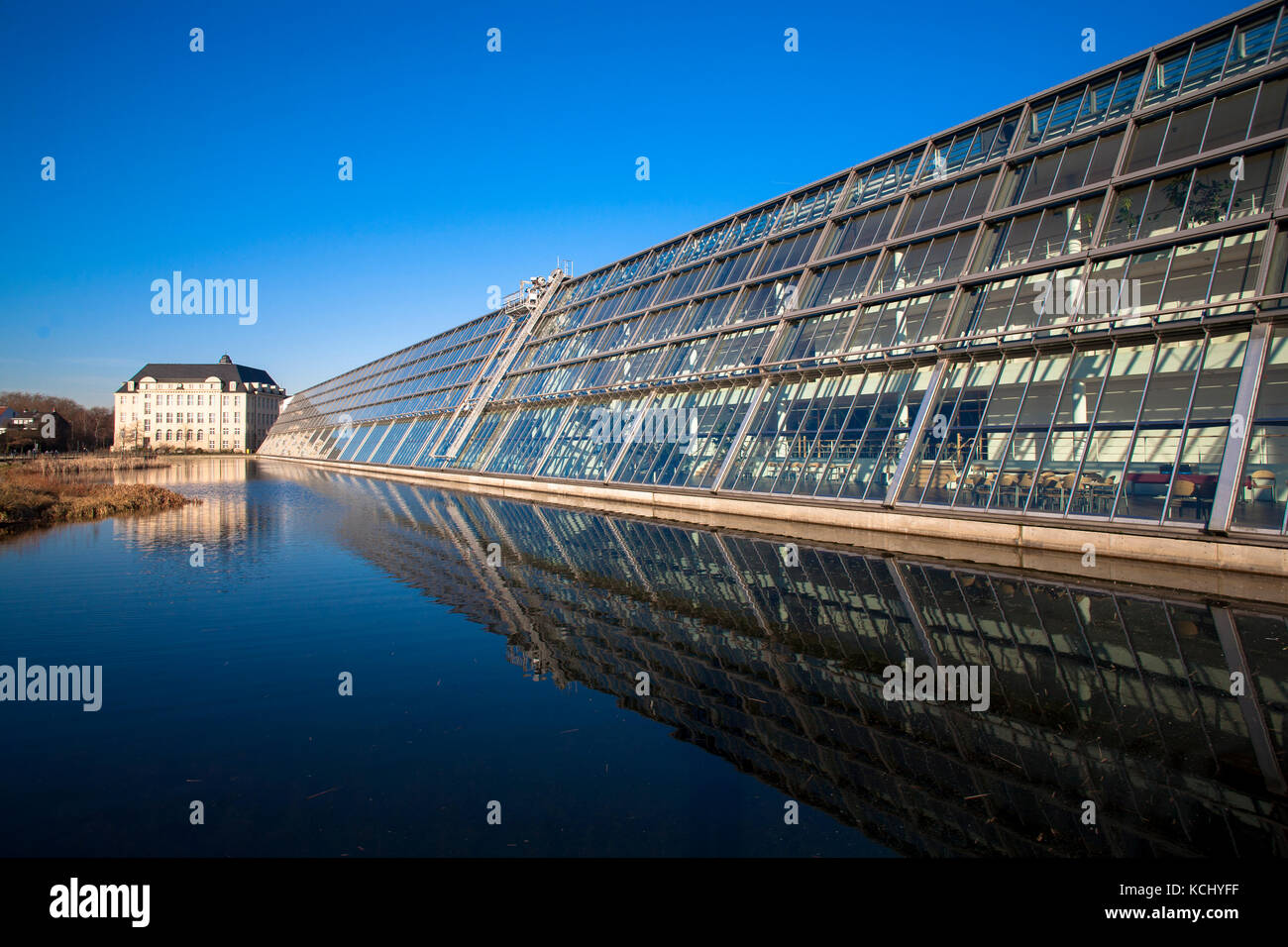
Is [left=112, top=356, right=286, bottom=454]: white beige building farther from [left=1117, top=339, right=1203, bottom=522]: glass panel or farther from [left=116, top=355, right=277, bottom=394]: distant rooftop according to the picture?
[left=1117, top=339, right=1203, bottom=522]: glass panel

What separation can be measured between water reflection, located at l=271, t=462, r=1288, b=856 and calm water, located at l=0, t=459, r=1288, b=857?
Result: 0.04m

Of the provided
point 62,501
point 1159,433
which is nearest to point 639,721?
point 1159,433

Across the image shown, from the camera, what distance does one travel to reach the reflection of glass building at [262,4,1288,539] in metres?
16.4

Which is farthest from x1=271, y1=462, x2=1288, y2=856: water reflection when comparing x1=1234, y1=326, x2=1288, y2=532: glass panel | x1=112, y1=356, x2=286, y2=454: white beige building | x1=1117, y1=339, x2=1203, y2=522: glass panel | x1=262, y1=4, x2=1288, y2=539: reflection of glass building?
x1=112, y1=356, x2=286, y2=454: white beige building

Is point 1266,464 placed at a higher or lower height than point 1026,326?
lower

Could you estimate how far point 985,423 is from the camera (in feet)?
66.0

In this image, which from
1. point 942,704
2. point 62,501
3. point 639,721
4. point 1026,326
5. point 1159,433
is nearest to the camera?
point 639,721

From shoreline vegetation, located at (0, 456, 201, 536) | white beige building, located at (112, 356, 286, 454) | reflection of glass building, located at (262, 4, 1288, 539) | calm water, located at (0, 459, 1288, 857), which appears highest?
white beige building, located at (112, 356, 286, 454)

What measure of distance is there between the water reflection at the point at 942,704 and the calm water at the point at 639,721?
1.6 inches

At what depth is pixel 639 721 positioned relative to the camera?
757 centimetres

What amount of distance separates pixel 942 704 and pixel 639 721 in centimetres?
358

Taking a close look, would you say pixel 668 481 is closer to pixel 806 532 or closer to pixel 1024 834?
pixel 806 532

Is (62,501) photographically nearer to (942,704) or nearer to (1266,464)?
(942,704)
